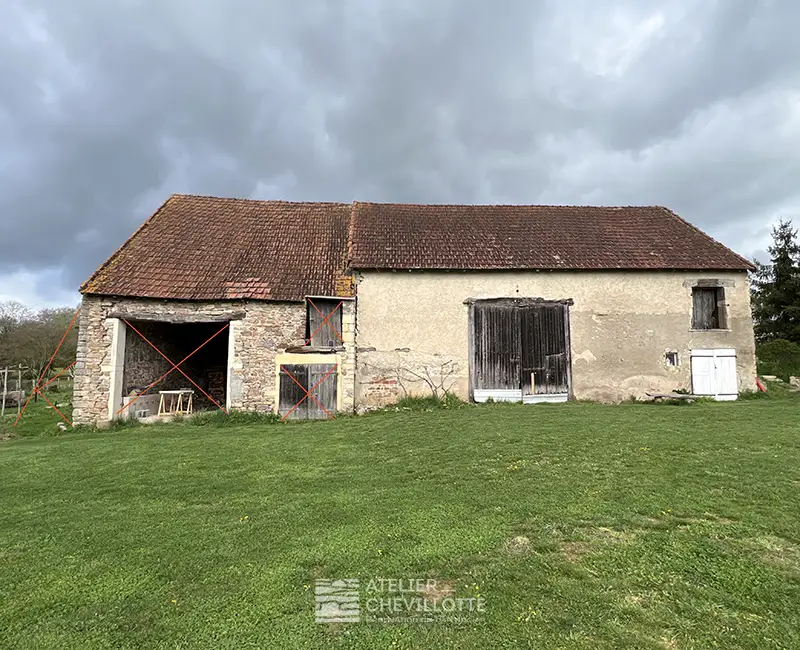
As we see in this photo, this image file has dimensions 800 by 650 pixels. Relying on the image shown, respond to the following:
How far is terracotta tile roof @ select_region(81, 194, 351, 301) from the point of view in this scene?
11.4 meters

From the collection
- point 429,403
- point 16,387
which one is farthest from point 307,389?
point 16,387

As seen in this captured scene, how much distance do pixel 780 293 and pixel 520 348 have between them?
20.5 m

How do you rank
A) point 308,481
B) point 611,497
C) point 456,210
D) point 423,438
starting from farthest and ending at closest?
1. point 456,210
2. point 423,438
3. point 308,481
4. point 611,497

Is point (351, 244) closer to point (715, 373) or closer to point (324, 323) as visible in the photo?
point (324, 323)

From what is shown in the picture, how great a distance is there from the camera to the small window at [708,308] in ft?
41.9

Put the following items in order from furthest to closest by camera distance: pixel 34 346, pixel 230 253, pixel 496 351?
pixel 34 346
pixel 230 253
pixel 496 351

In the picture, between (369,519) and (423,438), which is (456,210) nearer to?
(423,438)

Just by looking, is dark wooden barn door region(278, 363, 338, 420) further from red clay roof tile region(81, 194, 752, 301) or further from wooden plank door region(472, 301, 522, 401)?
wooden plank door region(472, 301, 522, 401)

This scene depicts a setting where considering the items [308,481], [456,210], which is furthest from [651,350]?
[308,481]

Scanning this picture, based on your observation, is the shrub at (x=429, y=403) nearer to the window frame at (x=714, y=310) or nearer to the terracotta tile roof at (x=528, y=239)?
the terracotta tile roof at (x=528, y=239)

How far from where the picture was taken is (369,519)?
4.21 metres

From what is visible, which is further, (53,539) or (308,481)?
(308,481)

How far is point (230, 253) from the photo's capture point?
Answer: 504 inches

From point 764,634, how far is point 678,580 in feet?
1.87
